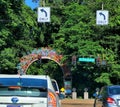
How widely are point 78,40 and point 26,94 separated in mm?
39514

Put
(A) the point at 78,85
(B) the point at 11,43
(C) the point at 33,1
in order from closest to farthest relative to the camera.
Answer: (B) the point at 11,43 → (A) the point at 78,85 → (C) the point at 33,1

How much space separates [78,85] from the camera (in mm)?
52531

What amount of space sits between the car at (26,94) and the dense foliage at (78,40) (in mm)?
32402

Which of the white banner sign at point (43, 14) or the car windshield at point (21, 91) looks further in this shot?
the white banner sign at point (43, 14)

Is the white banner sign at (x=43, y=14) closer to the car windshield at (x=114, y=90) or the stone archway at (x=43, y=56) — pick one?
the car windshield at (x=114, y=90)

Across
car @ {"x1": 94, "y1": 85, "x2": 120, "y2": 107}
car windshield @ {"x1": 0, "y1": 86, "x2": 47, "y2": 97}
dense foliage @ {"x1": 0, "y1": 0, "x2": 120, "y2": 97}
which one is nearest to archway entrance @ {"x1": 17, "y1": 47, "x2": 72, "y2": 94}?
dense foliage @ {"x1": 0, "y1": 0, "x2": 120, "y2": 97}

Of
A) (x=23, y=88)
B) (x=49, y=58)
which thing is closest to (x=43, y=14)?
(x=49, y=58)

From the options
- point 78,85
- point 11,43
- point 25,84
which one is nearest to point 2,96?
point 25,84

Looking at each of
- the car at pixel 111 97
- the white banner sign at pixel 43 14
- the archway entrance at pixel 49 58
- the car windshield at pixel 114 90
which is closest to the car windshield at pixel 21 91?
the car at pixel 111 97

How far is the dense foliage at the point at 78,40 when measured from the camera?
4494 cm

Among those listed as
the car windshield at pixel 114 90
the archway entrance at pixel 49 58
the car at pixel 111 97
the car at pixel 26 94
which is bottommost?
the archway entrance at pixel 49 58

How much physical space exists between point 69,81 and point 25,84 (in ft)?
130

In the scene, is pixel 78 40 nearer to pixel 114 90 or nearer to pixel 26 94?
pixel 114 90

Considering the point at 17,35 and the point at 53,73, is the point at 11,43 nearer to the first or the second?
the point at 17,35
